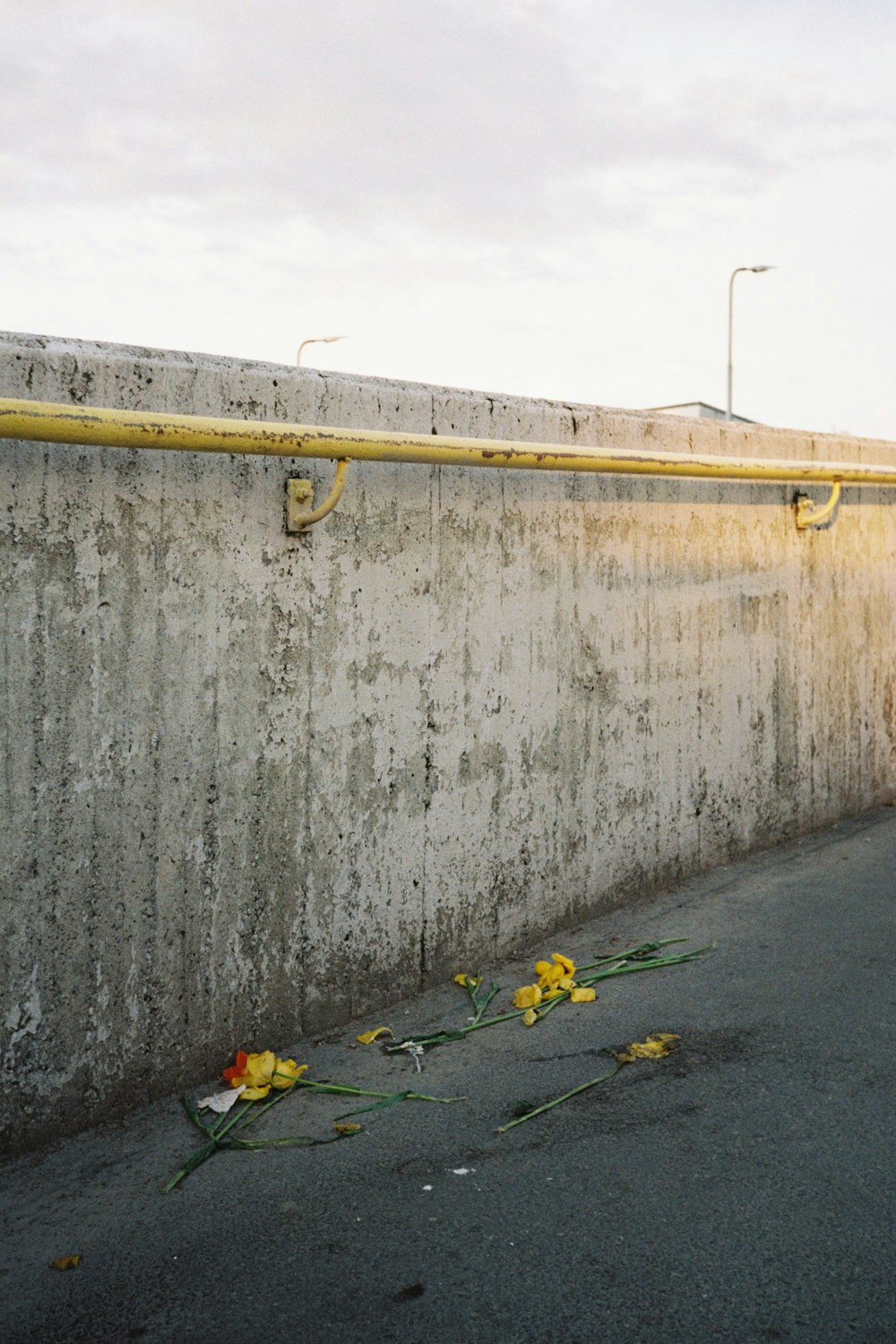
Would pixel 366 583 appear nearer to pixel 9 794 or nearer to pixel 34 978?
pixel 9 794

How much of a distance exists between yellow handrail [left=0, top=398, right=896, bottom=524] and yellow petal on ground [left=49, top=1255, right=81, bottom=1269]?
4.74 ft

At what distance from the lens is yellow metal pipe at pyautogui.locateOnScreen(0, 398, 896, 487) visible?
2.05 meters

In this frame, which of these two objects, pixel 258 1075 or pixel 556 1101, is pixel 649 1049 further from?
pixel 258 1075

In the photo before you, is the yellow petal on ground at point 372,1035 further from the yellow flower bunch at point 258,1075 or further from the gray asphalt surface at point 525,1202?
the yellow flower bunch at point 258,1075

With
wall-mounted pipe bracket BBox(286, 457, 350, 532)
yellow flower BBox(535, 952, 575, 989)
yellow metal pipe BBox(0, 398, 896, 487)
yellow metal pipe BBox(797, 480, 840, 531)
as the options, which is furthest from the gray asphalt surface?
yellow metal pipe BBox(797, 480, 840, 531)

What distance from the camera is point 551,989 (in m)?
3.04

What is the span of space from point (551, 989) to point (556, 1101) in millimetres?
600

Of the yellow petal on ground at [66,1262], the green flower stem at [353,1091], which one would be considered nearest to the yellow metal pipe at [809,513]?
the green flower stem at [353,1091]

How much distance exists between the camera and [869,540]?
4855 mm

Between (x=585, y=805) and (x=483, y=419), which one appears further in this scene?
(x=585, y=805)

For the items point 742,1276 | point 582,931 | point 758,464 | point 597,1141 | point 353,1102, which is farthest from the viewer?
point 758,464

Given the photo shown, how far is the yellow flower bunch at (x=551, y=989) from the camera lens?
2945 mm

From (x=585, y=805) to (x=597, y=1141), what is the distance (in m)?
1.36

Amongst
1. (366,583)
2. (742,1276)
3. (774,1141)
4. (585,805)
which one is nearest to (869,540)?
(585,805)
